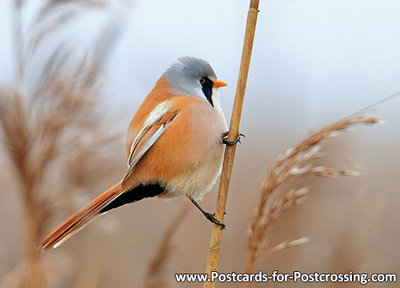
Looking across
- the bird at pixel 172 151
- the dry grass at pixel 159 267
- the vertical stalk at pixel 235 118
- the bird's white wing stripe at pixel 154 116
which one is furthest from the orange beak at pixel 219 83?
the dry grass at pixel 159 267

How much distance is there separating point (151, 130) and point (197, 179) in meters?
0.28

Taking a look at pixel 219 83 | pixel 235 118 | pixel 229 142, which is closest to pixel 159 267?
pixel 229 142

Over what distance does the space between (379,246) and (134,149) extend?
203 centimetres

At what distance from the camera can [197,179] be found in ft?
6.25

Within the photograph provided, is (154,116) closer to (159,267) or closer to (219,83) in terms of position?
(219,83)

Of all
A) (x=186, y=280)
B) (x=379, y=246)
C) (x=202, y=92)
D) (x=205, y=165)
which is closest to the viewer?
(x=205, y=165)

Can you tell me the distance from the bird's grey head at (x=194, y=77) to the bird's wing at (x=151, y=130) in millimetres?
167

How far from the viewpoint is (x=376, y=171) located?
11.3 ft

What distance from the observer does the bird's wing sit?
1.82 metres

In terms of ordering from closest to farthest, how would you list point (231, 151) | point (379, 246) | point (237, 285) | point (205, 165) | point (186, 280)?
point (231, 151) < point (205, 165) < point (186, 280) < point (237, 285) < point (379, 246)

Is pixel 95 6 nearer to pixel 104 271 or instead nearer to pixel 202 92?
pixel 202 92

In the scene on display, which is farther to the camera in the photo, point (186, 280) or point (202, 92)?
point (186, 280)

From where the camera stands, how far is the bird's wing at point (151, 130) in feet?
5.97

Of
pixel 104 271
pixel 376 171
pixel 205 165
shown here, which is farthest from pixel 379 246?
pixel 104 271
